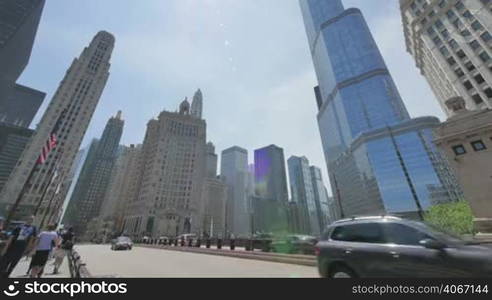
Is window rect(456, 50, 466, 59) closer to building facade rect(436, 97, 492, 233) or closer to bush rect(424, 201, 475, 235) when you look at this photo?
building facade rect(436, 97, 492, 233)

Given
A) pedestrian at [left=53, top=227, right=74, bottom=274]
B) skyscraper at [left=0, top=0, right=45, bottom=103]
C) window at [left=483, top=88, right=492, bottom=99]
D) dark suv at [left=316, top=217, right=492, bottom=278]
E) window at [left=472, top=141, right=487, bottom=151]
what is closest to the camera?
dark suv at [left=316, top=217, right=492, bottom=278]

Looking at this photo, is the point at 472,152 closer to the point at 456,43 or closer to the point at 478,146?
the point at 478,146

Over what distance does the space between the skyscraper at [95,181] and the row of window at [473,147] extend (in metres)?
191

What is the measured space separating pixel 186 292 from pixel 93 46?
140 m

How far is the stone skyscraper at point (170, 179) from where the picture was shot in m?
93.3

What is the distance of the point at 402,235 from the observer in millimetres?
4465

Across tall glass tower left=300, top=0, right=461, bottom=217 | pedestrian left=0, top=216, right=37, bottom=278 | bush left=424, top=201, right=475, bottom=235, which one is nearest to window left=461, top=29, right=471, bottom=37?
bush left=424, top=201, right=475, bottom=235

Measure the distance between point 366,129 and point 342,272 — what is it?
13768 centimetres

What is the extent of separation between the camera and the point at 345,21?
145 metres

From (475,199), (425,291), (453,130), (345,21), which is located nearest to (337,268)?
(425,291)

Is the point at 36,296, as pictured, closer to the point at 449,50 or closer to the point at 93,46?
the point at 449,50

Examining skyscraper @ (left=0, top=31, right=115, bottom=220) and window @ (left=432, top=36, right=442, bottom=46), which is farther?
skyscraper @ (left=0, top=31, right=115, bottom=220)

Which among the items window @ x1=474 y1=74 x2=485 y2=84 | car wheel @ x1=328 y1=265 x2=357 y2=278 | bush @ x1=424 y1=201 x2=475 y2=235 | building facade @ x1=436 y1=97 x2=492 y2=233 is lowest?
car wheel @ x1=328 y1=265 x2=357 y2=278

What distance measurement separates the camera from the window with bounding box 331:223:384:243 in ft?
15.8
